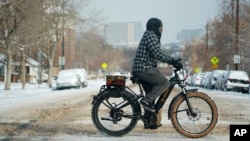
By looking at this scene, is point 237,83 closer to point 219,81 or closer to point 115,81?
point 219,81

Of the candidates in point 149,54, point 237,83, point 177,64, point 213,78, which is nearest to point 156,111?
point 177,64

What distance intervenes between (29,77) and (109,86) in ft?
230

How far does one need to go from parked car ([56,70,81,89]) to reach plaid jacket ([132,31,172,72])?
114 feet

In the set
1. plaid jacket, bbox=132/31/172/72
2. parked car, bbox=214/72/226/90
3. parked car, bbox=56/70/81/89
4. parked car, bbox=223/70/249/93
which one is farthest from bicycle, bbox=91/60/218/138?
parked car, bbox=214/72/226/90

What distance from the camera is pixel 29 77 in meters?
77.9

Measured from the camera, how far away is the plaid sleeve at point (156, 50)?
8.94 meters

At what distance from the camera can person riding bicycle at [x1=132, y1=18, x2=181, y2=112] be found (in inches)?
355

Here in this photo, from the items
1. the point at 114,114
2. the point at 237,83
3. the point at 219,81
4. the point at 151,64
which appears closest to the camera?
the point at 151,64

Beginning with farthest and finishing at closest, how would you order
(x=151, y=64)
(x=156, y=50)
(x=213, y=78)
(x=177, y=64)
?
(x=213, y=78) → (x=151, y=64) → (x=177, y=64) → (x=156, y=50)

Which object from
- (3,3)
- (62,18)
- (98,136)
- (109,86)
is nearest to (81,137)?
(98,136)

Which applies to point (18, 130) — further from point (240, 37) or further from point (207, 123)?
point (240, 37)

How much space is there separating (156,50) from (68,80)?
116 feet

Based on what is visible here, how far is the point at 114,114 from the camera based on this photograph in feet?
30.4

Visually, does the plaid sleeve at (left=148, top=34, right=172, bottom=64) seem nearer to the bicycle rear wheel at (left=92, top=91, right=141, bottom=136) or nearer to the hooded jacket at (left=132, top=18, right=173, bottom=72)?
the hooded jacket at (left=132, top=18, right=173, bottom=72)
